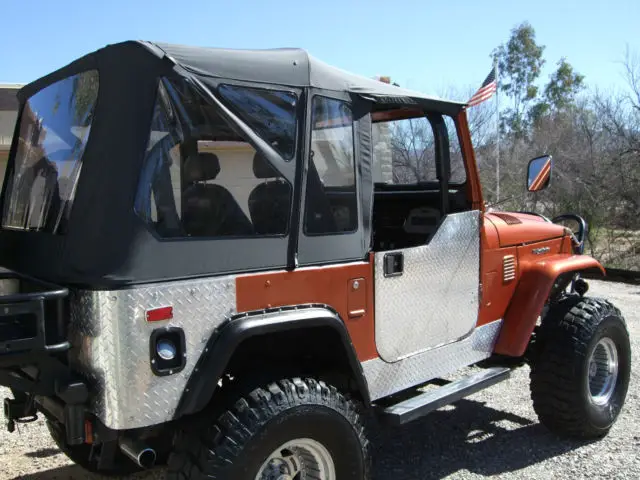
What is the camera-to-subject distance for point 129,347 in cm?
217

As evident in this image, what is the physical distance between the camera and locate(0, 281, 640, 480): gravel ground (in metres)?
3.70

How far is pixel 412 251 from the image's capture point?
3.22 meters

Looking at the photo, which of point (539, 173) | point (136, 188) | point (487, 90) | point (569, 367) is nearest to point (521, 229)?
point (539, 173)

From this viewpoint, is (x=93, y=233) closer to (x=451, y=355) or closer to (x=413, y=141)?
(x=451, y=355)

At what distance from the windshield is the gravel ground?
172 centimetres

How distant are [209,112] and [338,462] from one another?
5.45 ft

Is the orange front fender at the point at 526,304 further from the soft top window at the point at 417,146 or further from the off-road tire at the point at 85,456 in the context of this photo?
the off-road tire at the point at 85,456

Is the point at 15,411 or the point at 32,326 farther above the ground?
the point at 32,326

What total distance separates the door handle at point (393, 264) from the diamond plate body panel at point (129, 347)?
1.10 metres

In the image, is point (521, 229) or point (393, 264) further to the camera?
point (521, 229)

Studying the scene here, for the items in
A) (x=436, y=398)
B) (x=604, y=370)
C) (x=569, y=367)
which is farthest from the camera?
(x=604, y=370)

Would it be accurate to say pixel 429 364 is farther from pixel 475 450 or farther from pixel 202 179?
pixel 202 179

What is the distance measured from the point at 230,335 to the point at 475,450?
7.83 ft

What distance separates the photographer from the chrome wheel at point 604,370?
432 cm
